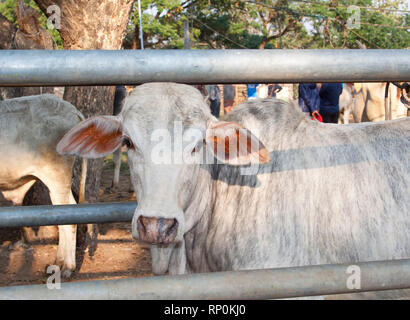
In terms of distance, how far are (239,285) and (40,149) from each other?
3.48 m

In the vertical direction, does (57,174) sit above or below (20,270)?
above

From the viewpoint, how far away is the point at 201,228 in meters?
2.13

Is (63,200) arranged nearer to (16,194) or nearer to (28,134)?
(16,194)

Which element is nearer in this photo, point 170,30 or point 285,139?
point 285,139

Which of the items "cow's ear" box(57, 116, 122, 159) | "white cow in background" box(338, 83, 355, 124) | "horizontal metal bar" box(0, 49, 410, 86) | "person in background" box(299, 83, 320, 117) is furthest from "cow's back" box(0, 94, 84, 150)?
"white cow in background" box(338, 83, 355, 124)

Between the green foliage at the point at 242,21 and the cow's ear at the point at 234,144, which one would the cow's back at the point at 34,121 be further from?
the green foliage at the point at 242,21

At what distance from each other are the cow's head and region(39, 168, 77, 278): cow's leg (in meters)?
2.37

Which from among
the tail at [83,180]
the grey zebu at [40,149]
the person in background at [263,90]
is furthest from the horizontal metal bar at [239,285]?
the person in background at [263,90]

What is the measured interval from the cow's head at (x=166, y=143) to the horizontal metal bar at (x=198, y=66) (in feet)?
2.12

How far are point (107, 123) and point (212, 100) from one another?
28.7 ft

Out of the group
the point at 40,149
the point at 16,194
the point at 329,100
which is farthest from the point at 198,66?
the point at 329,100
